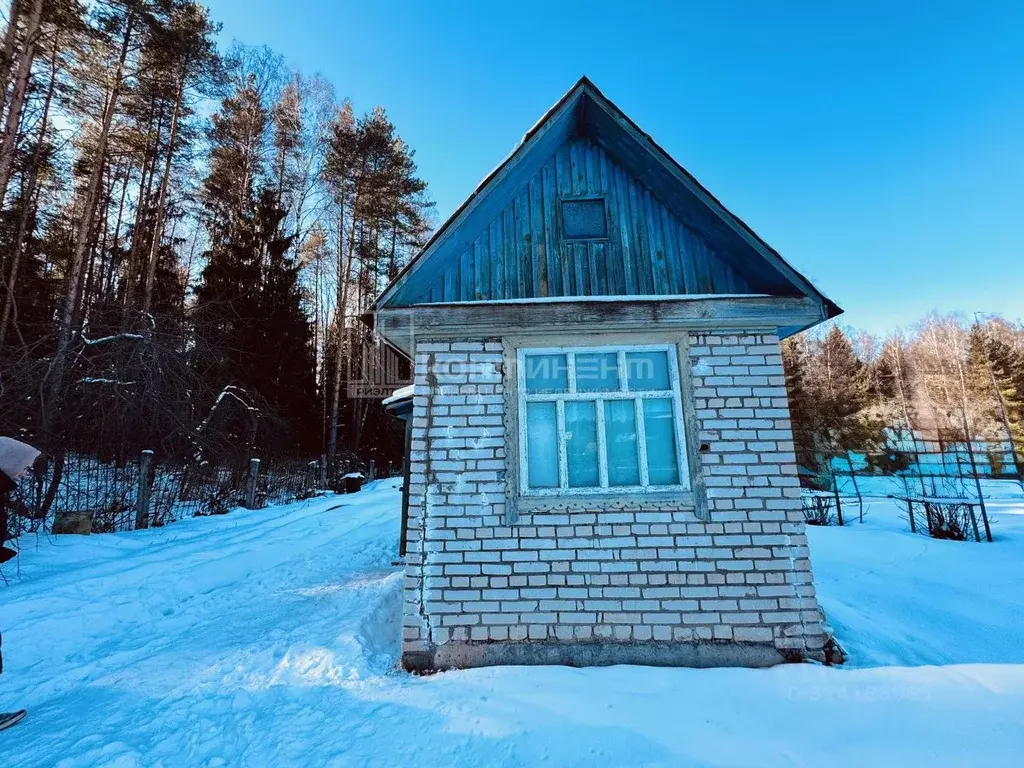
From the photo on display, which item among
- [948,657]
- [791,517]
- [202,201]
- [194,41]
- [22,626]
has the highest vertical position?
[194,41]

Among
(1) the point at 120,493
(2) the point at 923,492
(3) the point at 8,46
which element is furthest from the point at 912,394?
(3) the point at 8,46

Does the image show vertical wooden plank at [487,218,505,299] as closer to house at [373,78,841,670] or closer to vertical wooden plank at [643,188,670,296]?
house at [373,78,841,670]

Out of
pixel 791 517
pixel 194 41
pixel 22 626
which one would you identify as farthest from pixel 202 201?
pixel 791 517

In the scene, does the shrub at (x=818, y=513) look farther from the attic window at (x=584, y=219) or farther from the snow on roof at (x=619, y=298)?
the attic window at (x=584, y=219)

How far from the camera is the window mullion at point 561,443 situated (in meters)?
3.97

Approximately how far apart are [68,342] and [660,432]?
10529 mm

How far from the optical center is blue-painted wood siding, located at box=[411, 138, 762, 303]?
14.1 feet

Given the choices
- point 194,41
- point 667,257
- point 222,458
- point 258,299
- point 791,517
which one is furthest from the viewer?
point 258,299

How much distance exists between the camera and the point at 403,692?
10.5ft

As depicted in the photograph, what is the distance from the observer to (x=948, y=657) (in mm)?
3916

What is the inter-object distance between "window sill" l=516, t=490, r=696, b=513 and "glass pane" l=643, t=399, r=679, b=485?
0.49 ft

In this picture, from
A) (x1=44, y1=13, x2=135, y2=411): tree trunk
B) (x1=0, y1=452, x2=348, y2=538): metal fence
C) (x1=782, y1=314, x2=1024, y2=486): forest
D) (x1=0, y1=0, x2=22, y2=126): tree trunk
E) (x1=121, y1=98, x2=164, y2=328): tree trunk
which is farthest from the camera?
(x1=782, y1=314, x2=1024, y2=486): forest

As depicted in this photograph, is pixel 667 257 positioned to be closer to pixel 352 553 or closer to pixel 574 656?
pixel 574 656

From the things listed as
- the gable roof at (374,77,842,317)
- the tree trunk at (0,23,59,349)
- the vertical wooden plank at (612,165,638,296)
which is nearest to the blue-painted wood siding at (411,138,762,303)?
the vertical wooden plank at (612,165,638,296)
